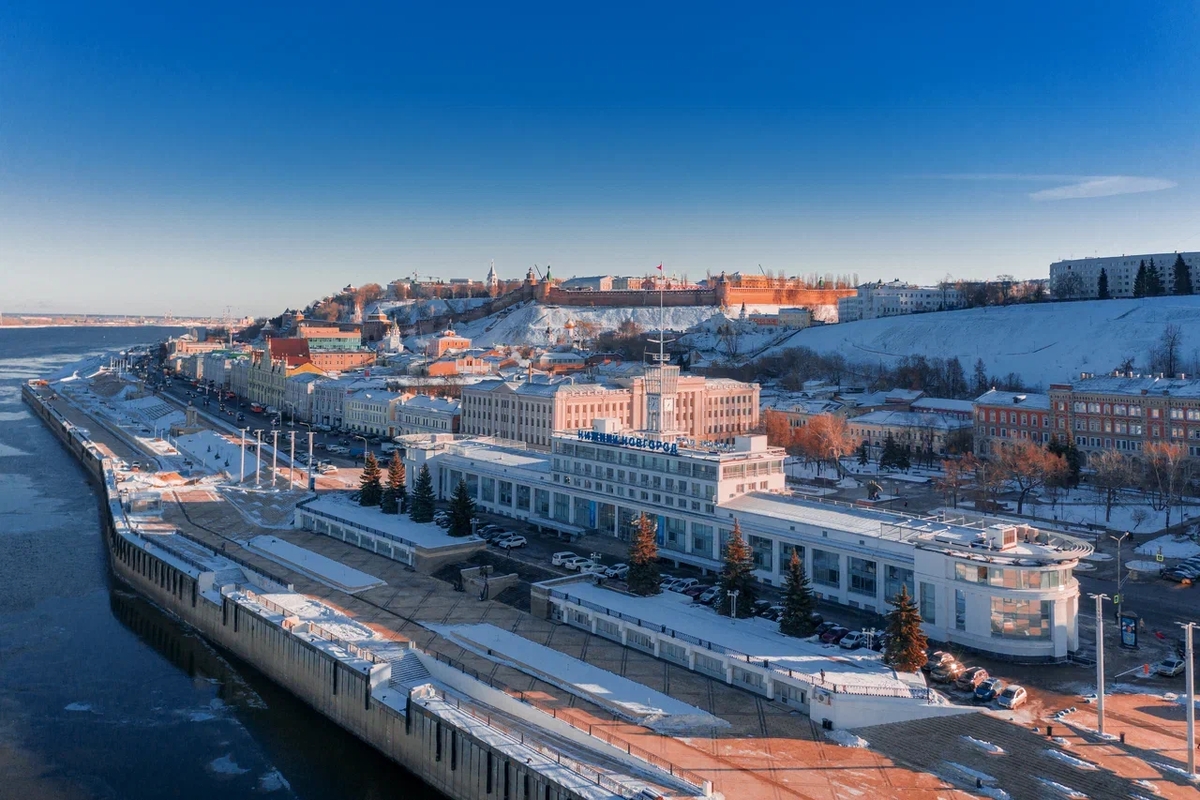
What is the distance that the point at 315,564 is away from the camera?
1676 inches

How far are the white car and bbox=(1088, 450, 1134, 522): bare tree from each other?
3163cm

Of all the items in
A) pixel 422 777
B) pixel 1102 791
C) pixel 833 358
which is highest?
pixel 833 358

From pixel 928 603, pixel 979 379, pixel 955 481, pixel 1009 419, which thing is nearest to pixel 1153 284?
pixel 979 379

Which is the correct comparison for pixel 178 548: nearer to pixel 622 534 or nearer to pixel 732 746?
pixel 622 534

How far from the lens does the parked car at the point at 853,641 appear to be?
30594mm

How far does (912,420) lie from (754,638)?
53250 mm

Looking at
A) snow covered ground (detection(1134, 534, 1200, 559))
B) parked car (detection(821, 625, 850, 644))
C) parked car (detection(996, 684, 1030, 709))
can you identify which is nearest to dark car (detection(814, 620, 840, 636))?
parked car (detection(821, 625, 850, 644))

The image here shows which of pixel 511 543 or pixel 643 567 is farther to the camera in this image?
pixel 511 543

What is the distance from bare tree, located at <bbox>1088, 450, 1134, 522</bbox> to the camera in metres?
54.3

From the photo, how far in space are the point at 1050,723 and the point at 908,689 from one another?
3691 millimetres

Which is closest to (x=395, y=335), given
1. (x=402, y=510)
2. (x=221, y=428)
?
(x=221, y=428)

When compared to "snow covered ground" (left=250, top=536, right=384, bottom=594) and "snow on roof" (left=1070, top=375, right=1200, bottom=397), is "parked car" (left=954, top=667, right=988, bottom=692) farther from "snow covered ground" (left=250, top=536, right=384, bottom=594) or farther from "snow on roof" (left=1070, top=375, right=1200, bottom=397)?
"snow on roof" (left=1070, top=375, right=1200, bottom=397)

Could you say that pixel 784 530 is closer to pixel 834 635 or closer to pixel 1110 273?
pixel 834 635

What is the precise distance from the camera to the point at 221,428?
9519 centimetres
